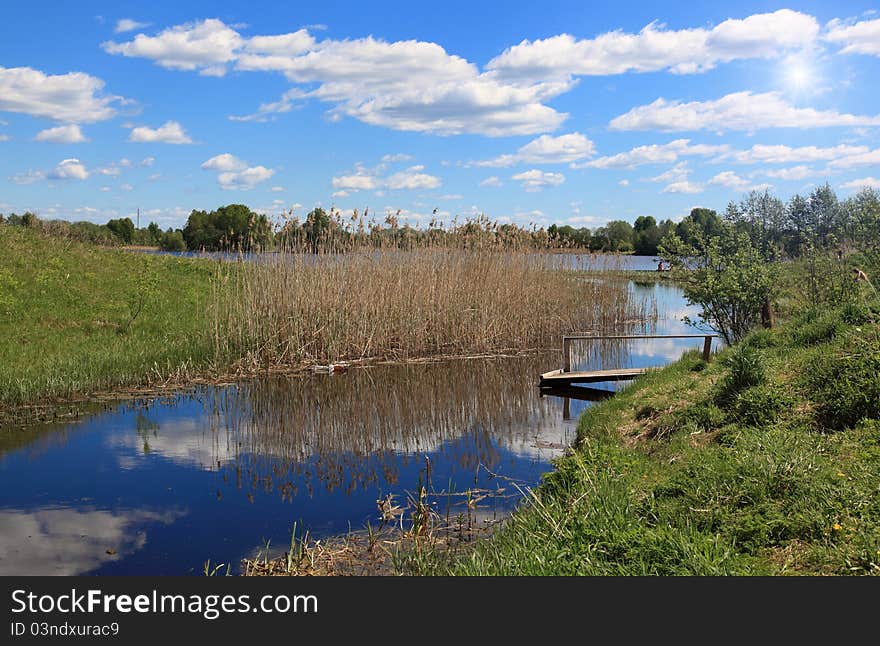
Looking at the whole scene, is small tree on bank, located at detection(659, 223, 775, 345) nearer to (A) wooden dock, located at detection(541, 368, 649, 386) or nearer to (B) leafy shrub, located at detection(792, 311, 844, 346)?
(A) wooden dock, located at detection(541, 368, 649, 386)

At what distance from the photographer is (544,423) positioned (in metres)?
11.4

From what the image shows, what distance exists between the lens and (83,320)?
17078mm

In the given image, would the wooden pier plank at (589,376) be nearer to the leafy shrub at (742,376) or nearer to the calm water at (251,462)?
the calm water at (251,462)

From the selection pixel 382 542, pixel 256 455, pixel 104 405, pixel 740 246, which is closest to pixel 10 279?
pixel 104 405

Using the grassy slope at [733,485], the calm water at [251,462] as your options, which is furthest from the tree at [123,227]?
the grassy slope at [733,485]

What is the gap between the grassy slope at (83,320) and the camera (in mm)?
12703

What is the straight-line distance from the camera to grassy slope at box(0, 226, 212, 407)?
1270 centimetres

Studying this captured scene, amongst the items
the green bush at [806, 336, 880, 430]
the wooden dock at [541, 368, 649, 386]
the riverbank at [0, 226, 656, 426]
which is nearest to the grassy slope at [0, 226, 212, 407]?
the riverbank at [0, 226, 656, 426]

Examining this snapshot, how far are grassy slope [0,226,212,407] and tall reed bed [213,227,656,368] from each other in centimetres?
128

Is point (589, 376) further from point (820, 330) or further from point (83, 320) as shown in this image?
point (83, 320)

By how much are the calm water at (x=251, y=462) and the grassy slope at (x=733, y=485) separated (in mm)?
1435

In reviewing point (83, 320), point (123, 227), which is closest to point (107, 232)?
point (83, 320)

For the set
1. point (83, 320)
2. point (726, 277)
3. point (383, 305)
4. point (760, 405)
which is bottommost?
point (760, 405)

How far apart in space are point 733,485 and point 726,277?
9038 millimetres
